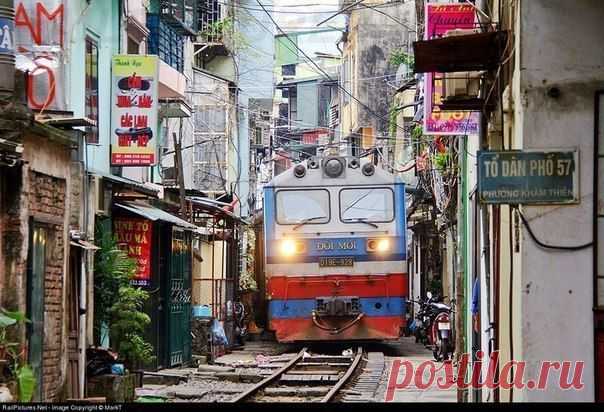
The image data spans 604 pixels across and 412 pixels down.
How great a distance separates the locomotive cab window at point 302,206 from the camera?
938 inches

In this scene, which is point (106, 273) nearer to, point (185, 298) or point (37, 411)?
point (185, 298)

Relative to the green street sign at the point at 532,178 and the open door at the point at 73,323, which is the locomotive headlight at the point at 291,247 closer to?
the open door at the point at 73,323

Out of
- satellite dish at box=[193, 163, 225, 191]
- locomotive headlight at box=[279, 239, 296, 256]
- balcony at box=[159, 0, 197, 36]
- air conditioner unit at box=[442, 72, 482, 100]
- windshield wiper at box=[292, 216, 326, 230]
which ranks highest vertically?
balcony at box=[159, 0, 197, 36]

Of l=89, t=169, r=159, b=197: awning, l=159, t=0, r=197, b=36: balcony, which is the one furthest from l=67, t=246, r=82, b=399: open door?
l=159, t=0, r=197, b=36: balcony

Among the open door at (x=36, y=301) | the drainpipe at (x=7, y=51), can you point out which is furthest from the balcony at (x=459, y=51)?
the open door at (x=36, y=301)

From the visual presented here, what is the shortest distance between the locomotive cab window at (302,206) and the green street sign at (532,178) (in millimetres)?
14536

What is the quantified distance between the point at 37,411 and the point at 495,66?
4606 millimetres

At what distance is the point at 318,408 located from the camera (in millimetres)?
12406

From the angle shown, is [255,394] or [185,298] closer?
[255,394]

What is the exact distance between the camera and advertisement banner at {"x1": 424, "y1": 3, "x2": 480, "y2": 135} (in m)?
14.9

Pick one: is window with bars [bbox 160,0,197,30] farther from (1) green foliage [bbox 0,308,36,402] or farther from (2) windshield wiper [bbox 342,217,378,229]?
(1) green foliage [bbox 0,308,36,402]

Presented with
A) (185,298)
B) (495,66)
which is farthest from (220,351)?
(495,66)

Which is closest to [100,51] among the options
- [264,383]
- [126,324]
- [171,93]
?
[171,93]

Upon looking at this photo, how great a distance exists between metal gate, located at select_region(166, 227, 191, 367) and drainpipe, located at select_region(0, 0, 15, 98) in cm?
861
